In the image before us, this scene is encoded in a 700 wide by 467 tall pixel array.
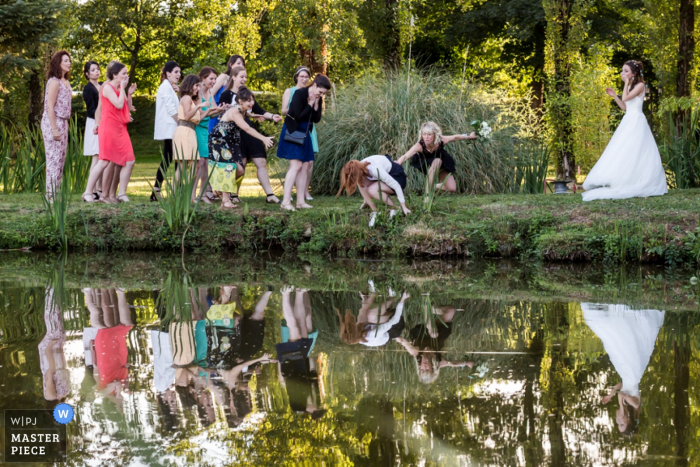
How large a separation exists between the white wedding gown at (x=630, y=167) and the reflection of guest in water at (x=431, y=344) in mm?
4460

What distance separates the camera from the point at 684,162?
10.0 metres

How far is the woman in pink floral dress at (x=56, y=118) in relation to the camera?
8.73 meters

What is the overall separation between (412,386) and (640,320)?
193 cm

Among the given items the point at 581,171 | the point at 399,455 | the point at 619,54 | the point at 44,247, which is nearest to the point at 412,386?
the point at 399,455

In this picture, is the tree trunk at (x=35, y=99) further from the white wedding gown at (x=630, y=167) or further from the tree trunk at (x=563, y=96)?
the white wedding gown at (x=630, y=167)

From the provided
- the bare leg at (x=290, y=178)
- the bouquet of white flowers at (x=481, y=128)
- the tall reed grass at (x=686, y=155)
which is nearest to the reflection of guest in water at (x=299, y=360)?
the bare leg at (x=290, y=178)

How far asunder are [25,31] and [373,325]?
36.5ft

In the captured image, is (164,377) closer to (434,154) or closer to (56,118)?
→ (434,154)

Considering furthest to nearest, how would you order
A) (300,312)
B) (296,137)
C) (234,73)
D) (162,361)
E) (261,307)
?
(234,73)
(296,137)
(261,307)
(300,312)
(162,361)

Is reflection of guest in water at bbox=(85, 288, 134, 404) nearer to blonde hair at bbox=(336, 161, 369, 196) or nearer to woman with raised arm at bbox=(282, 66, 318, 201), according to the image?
blonde hair at bbox=(336, 161, 369, 196)

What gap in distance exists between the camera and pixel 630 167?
8781 mm

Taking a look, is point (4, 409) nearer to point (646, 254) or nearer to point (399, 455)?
point (399, 455)

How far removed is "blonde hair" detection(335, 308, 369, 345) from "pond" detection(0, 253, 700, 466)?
23mm

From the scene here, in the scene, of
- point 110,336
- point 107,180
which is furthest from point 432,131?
point 110,336
